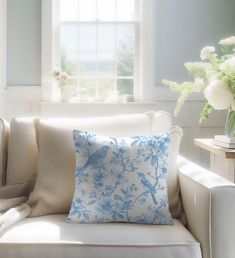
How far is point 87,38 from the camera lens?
3.96 metres

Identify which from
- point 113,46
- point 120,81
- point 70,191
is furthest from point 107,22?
point 70,191

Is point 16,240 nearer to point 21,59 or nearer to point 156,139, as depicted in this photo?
point 156,139

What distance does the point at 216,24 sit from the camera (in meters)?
3.82

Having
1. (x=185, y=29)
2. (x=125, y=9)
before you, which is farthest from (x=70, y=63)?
(x=185, y=29)

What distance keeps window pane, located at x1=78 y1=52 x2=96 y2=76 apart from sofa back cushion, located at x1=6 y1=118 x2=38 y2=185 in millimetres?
1874

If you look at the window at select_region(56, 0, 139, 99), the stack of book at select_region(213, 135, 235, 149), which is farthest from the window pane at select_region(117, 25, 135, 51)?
the stack of book at select_region(213, 135, 235, 149)

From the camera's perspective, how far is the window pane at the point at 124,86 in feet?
13.1

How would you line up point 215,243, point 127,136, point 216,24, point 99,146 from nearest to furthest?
point 215,243, point 99,146, point 127,136, point 216,24

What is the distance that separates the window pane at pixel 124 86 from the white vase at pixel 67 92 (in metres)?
0.46

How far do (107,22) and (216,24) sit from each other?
3.31 ft

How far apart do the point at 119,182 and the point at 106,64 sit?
2.30m

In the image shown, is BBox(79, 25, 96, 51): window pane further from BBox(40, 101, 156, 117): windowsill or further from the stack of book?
the stack of book

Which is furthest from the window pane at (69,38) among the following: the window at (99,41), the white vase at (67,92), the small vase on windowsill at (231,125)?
the small vase on windowsill at (231,125)

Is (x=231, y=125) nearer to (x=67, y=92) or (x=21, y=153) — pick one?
(x=21, y=153)
